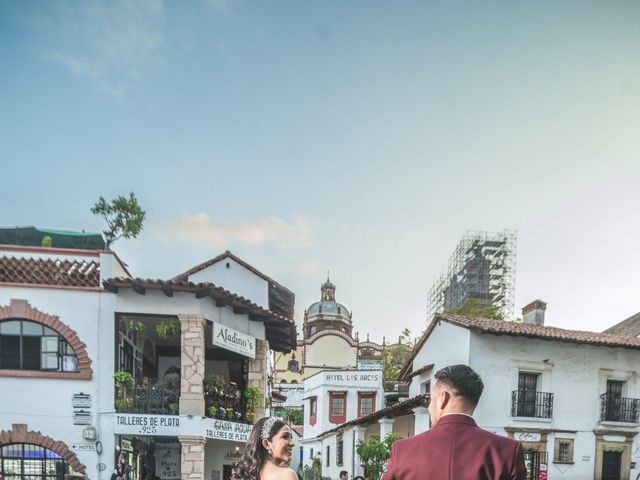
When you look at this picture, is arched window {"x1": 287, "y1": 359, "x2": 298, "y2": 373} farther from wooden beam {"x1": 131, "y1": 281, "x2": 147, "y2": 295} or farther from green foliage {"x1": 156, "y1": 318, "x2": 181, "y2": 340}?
wooden beam {"x1": 131, "y1": 281, "x2": 147, "y2": 295}

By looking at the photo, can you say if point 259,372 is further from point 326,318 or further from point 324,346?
point 326,318

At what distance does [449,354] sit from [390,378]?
74.8ft

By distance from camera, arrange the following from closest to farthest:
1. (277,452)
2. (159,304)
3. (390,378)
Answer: (277,452) < (159,304) < (390,378)

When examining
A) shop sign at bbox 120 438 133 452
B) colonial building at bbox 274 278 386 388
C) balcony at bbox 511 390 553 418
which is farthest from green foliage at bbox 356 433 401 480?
colonial building at bbox 274 278 386 388

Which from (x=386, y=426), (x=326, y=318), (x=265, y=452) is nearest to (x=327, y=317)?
(x=326, y=318)

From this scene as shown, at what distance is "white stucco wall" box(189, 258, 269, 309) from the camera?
1866cm

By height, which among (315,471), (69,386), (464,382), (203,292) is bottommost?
(315,471)

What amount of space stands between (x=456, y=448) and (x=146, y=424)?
1184cm

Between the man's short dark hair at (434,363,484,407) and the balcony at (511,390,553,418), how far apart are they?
1810 cm

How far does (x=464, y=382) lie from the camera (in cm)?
268

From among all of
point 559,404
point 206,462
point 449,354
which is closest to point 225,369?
point 206,462

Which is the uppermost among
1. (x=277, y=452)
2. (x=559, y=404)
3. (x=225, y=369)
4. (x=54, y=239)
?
(x=54, y=239)

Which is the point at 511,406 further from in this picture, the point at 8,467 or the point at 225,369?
the point at 8,467

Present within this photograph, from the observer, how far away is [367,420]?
25047mm
